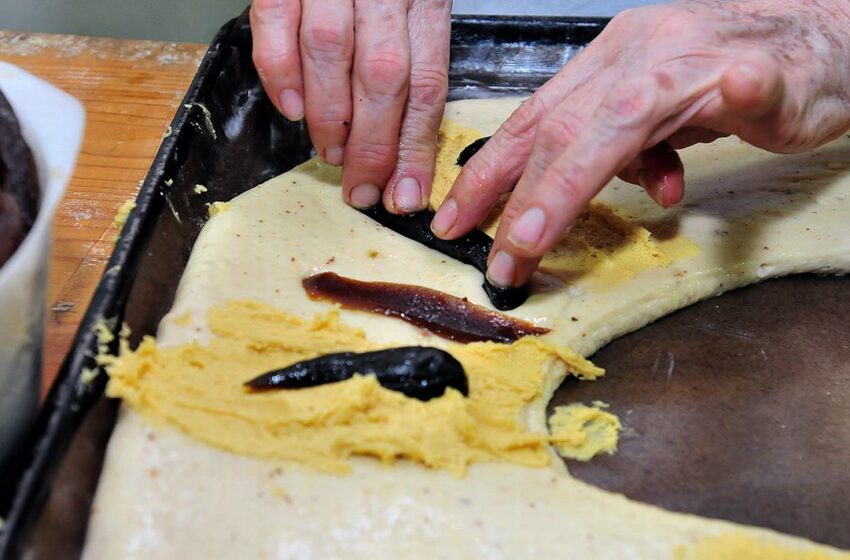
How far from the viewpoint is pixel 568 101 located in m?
1.24

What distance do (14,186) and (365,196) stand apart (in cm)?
72

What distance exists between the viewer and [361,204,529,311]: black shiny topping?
1.38 metres

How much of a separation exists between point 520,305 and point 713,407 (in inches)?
14.8

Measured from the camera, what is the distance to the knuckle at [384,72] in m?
1.42

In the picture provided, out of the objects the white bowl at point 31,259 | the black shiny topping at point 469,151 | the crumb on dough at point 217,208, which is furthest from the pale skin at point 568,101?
the white bowl at point 31,259

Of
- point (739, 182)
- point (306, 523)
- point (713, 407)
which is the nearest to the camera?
point (306, 523)

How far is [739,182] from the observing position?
1724 mm

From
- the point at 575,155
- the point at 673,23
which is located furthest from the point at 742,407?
the point at 673,23

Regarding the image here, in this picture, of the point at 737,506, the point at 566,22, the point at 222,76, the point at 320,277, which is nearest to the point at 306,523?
the point at 320,277

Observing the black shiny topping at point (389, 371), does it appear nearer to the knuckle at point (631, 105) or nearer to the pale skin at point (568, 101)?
the pale skin at point (568, 101)

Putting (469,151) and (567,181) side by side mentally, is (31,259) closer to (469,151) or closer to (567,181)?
(567,181)

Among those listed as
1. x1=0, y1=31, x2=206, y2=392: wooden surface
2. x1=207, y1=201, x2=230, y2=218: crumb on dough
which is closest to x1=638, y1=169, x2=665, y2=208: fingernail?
x1=207, y1=201, x2=230, y2=218: crumb on dough

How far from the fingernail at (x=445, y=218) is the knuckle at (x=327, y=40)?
0.34 metres

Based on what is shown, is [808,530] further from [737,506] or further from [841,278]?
[841,278]
